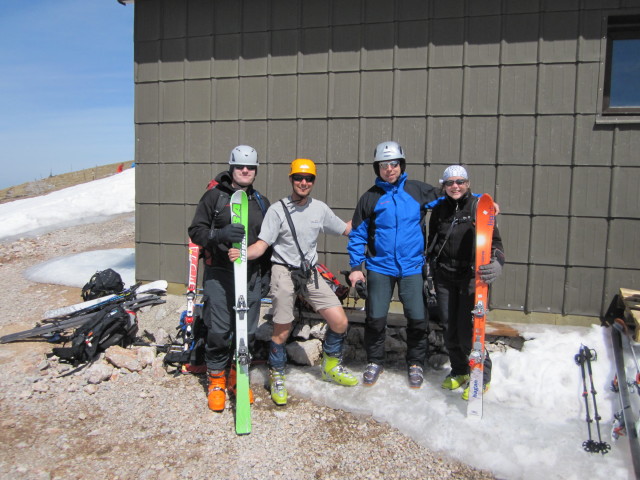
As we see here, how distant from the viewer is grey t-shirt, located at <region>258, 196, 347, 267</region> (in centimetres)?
394

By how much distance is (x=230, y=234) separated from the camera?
3.75 m

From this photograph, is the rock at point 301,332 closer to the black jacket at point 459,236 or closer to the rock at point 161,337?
the rock at point 161,337

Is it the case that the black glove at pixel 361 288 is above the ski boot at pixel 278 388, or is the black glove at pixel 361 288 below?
above

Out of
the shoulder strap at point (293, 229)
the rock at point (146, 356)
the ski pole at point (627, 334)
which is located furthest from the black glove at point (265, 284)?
the ski pole at point (627, 334)

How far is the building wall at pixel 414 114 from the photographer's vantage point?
496cm

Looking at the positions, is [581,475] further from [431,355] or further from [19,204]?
[19,204]

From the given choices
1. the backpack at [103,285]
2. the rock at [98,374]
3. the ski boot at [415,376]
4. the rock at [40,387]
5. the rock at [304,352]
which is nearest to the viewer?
the ski boot at [415,376]

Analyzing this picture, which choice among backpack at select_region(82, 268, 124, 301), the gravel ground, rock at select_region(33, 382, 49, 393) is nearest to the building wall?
backpack at select_region(82, 268, 124, 301)

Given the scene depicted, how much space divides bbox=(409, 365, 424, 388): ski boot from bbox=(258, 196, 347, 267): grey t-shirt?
123 centimetres

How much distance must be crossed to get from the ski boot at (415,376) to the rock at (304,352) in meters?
→ 0.98

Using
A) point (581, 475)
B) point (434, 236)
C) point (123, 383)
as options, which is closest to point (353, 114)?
point (434, 236)

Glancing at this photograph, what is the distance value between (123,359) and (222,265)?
5.26 ft

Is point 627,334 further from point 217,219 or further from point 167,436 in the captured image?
point 167,436

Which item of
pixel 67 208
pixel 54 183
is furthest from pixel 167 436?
pixel 54 183
